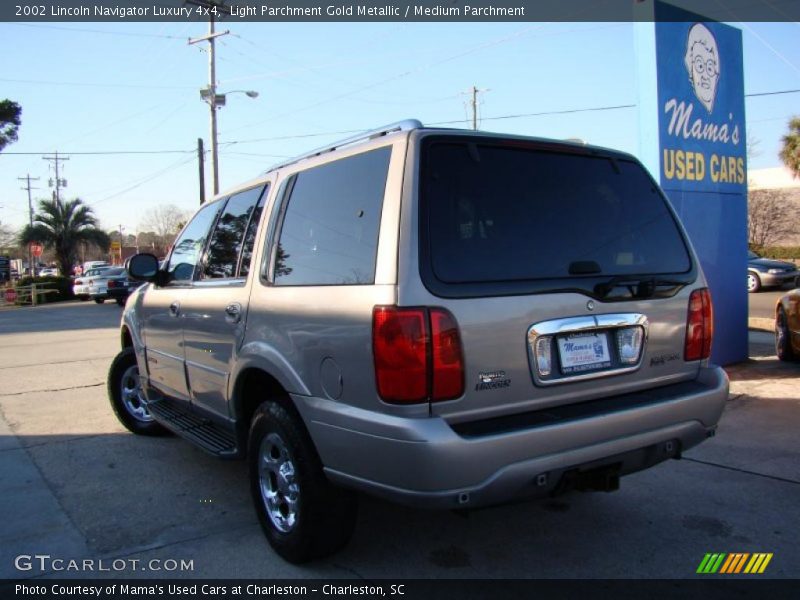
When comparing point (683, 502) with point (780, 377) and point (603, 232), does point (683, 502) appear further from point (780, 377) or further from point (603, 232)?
point (780, 377)

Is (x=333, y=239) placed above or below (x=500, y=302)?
above

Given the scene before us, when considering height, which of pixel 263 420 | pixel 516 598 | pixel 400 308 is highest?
pixel 400 308

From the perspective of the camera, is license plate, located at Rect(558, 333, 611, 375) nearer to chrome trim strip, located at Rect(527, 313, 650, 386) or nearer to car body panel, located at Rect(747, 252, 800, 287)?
chrome trim strip, located at Rect(527, 313, 650, 386)

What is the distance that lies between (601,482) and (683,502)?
4.46ft

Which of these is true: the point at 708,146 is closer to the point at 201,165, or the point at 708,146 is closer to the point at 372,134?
the point at 372,134

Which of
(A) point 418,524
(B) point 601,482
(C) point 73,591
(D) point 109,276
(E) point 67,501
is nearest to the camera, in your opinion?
(B) point 601,482

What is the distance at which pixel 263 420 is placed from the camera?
321cm

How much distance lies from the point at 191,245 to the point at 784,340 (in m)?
6.78

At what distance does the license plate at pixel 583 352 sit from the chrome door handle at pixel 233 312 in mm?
1695

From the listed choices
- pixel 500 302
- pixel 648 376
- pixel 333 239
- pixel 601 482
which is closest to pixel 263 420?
pixel 333 239

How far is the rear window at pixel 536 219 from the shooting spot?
2.71m

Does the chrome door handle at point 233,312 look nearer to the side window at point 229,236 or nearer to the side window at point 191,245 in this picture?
the side window at point 229,236

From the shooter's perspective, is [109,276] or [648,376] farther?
[109,276]

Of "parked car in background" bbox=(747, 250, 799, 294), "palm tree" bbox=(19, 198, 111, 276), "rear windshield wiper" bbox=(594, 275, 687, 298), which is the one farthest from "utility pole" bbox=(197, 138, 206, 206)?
"rear windshield wiper" bbox=(594, 275, 687, 298)
